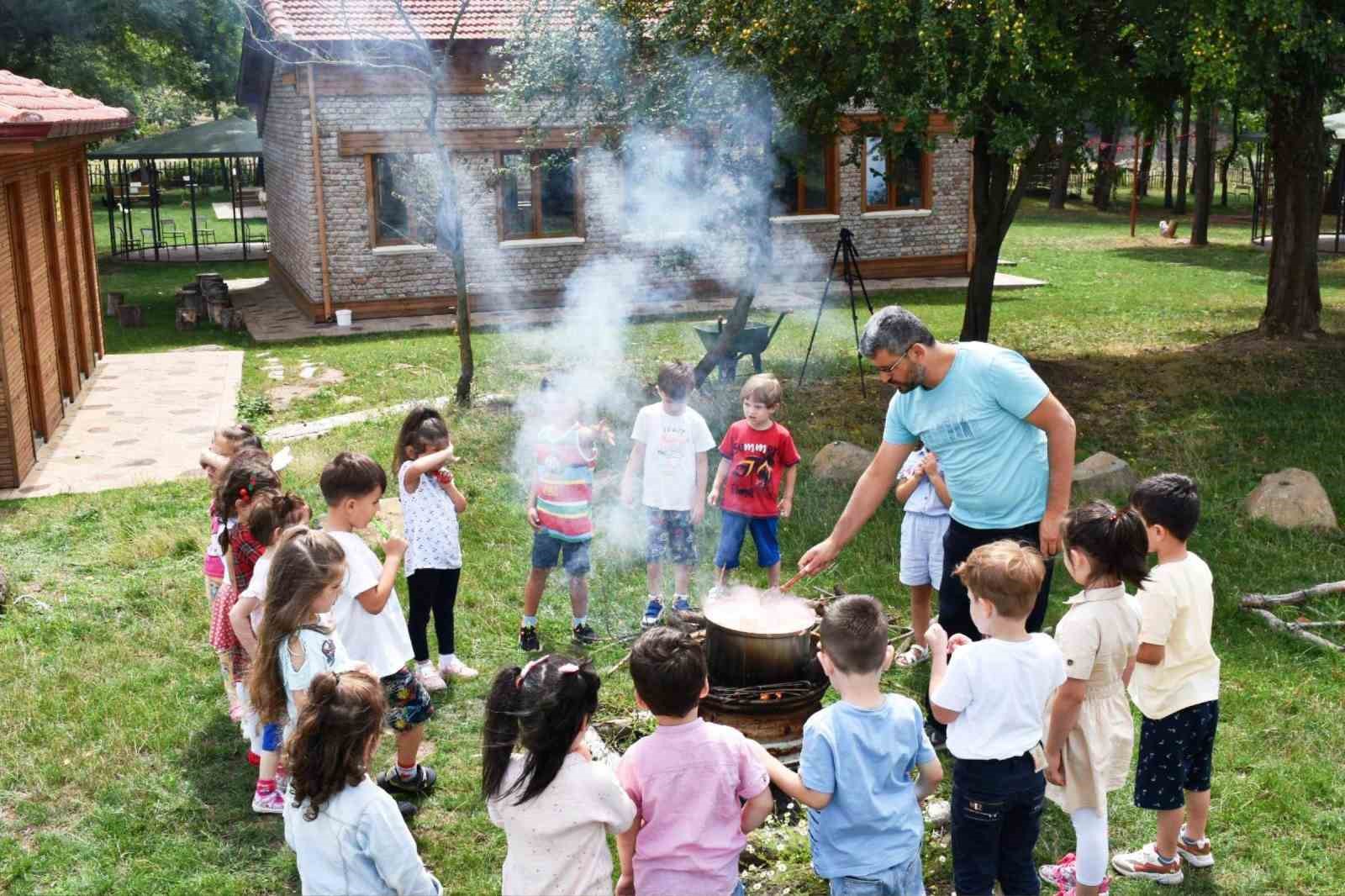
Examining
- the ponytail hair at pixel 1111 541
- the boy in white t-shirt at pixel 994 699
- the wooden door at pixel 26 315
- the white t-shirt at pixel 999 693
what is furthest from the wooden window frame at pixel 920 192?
the white t-shirt at pixel 999 693

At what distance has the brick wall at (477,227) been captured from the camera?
18.1 meters

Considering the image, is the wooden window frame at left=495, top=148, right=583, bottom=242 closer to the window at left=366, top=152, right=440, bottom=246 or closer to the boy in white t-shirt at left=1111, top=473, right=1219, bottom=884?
the window at left=366, top=152, right=440, bottom=246

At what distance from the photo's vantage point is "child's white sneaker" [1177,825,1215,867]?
15.1 ft

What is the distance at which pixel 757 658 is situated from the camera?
5031 millimetres

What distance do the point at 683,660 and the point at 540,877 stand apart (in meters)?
0.71

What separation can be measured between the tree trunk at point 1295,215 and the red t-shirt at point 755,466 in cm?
992

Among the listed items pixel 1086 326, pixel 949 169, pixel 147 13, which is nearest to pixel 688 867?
pixel 1086 326

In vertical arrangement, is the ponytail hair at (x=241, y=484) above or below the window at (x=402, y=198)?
below

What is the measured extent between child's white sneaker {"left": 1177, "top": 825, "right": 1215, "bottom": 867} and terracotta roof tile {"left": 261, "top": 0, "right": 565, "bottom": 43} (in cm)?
1429

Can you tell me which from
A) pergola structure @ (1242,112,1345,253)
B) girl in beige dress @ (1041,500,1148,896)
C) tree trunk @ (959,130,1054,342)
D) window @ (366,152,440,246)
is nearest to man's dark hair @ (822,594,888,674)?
girl in beige dress @ (1041,500,1148,896)

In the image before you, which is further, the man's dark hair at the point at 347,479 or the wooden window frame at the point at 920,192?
the wooden window frame at the point at 920,192

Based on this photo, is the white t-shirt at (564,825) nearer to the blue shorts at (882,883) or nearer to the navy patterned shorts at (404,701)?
the blue shorts at (882,883)

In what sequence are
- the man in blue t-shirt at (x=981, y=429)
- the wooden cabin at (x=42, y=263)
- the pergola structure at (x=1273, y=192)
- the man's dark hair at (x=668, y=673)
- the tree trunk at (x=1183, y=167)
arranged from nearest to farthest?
the man's dark hair at (x=668, y=673), the man in blue t-shirt at (x=981, y=429), the wooden cabin at (x=42, y=263), the pergola structure at (x=1273, y=192), the tree trunk at (x=1183, y=167)

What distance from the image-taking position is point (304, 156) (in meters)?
18.1
